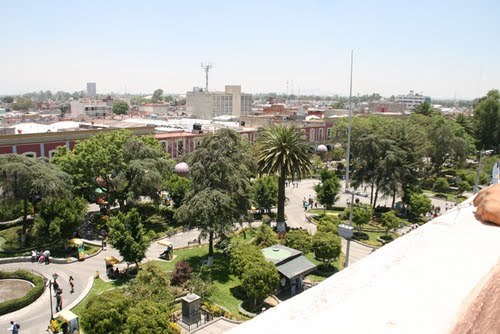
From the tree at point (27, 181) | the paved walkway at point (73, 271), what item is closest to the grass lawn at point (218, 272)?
the paved walkway at point (73, 271)

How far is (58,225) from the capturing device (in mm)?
25406

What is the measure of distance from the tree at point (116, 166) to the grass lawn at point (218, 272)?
6517 mm

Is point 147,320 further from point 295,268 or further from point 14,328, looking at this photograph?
point 295,268

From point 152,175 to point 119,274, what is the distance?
30.6 ft

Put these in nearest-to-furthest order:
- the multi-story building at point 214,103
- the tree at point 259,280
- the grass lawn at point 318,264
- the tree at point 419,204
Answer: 1. the tree at point 259,280
2. the grass lawn at point 318,264
3. the tree at point 419,204
4. the multi-story building at point 214,103

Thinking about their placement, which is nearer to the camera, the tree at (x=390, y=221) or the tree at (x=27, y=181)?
the tree at (x=27, y=181)

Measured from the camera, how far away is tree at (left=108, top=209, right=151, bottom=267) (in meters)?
22.0

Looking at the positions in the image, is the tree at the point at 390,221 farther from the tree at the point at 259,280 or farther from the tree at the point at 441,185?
the tree at the point at 441,185

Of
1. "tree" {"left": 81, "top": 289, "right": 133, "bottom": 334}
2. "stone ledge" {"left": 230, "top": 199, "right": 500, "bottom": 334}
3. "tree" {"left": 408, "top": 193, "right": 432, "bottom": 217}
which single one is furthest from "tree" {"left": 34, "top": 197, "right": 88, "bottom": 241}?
"tree" {"left": 408, "top": 193, "right": 432, "bottom": 217}

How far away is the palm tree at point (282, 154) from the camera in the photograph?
97.9 feet

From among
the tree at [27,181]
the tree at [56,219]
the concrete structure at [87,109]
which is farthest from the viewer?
the concrete structure at [87,109]

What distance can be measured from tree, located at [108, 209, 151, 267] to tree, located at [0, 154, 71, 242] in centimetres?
643

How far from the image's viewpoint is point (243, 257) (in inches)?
816

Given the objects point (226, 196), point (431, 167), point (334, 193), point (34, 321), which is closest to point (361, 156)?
point (334, 193)
